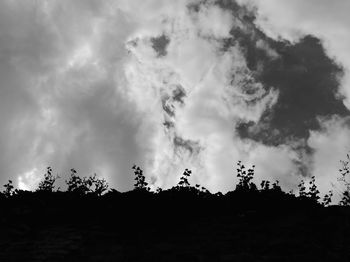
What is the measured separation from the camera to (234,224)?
7.77m

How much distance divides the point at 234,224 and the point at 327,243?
1.57m

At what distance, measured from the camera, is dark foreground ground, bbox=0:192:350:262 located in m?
7.15

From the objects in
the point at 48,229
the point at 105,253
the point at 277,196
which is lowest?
the point at 105,253

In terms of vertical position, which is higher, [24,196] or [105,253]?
[24,196]

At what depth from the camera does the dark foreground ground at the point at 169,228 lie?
23.5 feet

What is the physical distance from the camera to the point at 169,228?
26.2ft

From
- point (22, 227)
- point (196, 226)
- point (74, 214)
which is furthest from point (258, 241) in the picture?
point (22, 227)

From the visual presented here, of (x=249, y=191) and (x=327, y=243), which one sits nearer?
(x=327, y=243)

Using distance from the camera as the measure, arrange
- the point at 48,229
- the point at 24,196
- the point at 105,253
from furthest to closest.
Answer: the point at 24,196 < the point at 48,229 < the point at 105,253

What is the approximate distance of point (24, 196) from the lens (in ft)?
28.8

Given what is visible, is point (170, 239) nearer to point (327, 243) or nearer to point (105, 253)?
point (105, 253)

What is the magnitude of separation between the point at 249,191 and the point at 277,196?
57cm

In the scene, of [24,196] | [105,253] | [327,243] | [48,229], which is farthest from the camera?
[24,196]

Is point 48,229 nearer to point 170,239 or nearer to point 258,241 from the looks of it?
point 170,239
